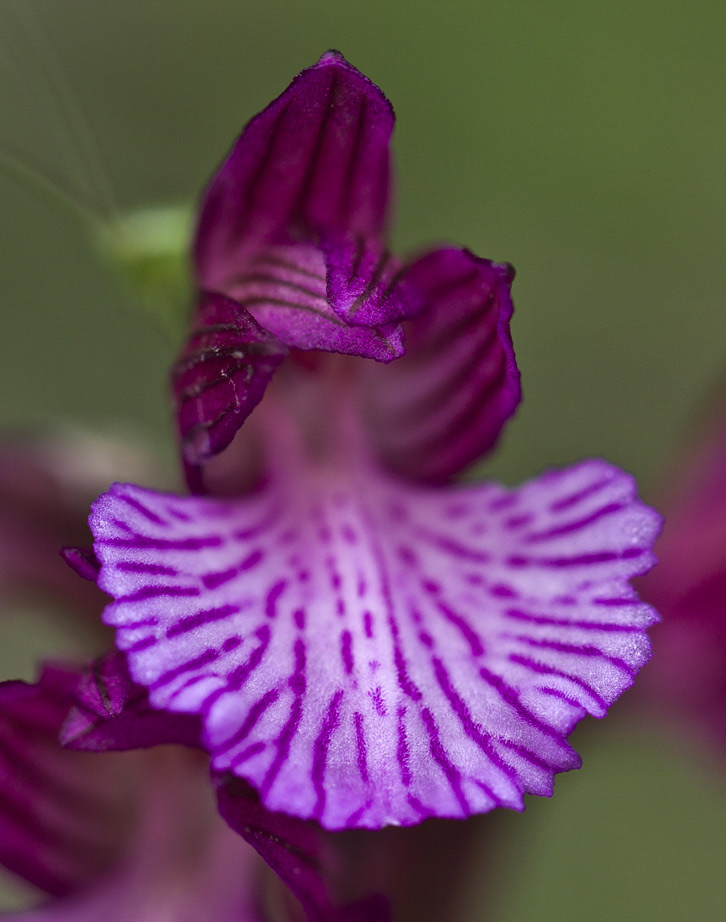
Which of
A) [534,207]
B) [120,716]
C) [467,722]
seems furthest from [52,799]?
[534,207]

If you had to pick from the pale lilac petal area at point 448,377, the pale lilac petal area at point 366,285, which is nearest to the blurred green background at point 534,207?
the pale lilac petal area at point 448,377

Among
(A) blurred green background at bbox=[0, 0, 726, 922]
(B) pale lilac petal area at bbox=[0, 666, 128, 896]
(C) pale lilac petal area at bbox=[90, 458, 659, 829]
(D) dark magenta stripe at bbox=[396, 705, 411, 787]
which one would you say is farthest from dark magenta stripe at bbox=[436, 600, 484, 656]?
(A) blurred green background at bbox=[0, 0, 726, 922]

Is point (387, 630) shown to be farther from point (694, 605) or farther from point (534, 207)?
point (534, 207)

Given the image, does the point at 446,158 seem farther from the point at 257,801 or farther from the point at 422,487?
the point at 257,801

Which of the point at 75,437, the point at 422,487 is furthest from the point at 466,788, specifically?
the point at 75,437

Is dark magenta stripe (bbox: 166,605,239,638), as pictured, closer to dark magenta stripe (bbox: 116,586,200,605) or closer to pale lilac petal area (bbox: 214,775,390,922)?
dark magenta stripe (bbox: 116,586,200,605)

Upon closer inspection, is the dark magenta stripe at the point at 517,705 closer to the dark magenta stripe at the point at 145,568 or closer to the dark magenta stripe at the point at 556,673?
the dark magenta stripe at the point at 556,673
